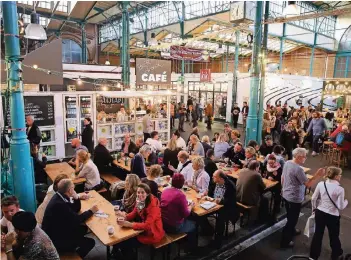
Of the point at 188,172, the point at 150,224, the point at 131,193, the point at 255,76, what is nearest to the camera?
the point at 150,224

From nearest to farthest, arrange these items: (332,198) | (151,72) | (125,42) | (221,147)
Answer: (332,198) → (221,147) → (151,72) → (125,42)

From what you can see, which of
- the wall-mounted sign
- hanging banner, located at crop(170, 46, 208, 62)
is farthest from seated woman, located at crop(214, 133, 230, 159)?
hanging banner, located at crop(170, 46, 208, 62)

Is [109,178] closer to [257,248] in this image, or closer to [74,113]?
[257,248]

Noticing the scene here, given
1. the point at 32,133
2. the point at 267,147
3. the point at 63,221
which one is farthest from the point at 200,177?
the point at 32,133

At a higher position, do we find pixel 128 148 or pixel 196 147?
pixel 196 147

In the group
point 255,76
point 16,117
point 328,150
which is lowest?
point 328,150

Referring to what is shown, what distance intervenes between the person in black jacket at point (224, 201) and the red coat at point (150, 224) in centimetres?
109

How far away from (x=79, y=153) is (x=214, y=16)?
1134 cm

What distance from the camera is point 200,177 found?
4617 millimetres

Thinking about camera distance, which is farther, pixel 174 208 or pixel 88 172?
pixel 88 172

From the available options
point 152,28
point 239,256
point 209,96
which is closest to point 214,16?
point 152,28

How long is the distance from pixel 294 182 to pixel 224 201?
3.38 feet

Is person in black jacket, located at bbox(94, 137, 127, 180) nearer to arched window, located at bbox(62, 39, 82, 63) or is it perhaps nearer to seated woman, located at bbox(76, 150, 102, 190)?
seated woman, located at bbox(76, 150, 102, 190)

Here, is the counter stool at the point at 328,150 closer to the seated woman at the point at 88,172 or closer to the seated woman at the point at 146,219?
the seated woman at the point at 88,172
